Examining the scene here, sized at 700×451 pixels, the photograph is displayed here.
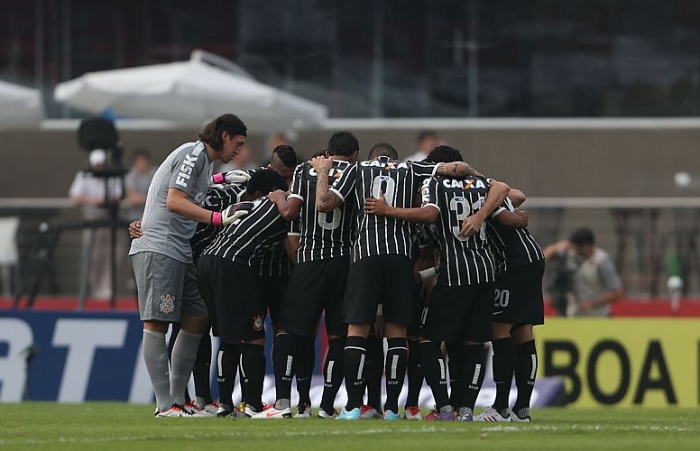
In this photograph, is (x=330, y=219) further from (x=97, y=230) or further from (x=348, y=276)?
(x=97, y=230)

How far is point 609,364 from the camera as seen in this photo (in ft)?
59.8

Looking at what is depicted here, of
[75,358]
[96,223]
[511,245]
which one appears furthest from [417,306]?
[96,223]

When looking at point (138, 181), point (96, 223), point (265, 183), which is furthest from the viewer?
point (138, 181)

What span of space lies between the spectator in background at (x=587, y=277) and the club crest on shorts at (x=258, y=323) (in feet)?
24.2

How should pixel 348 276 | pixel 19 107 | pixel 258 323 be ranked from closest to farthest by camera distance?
pixel 348 276 → pixel 258 323 → pixel 19 107

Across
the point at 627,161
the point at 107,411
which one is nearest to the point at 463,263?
the point at 107,411

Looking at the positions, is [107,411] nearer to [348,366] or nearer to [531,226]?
[348,366]

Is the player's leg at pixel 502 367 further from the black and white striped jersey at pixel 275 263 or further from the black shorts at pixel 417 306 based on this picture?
the black and white striped jersey at pixel 275 263

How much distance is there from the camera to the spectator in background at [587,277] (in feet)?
63.4

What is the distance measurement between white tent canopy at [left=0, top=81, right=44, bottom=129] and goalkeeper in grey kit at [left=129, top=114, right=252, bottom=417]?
10569 mm

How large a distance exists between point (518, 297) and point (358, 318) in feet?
4.16

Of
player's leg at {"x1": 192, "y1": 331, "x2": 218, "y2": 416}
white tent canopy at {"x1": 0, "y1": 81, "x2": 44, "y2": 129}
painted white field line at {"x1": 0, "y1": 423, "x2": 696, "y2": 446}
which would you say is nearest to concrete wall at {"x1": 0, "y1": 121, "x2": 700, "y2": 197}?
white tent canopy at {"x1": 0, "y1": 81, "x2": 44, "y2": 129}

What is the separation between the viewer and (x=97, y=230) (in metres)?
21.0

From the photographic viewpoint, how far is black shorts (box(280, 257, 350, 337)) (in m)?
12.3
